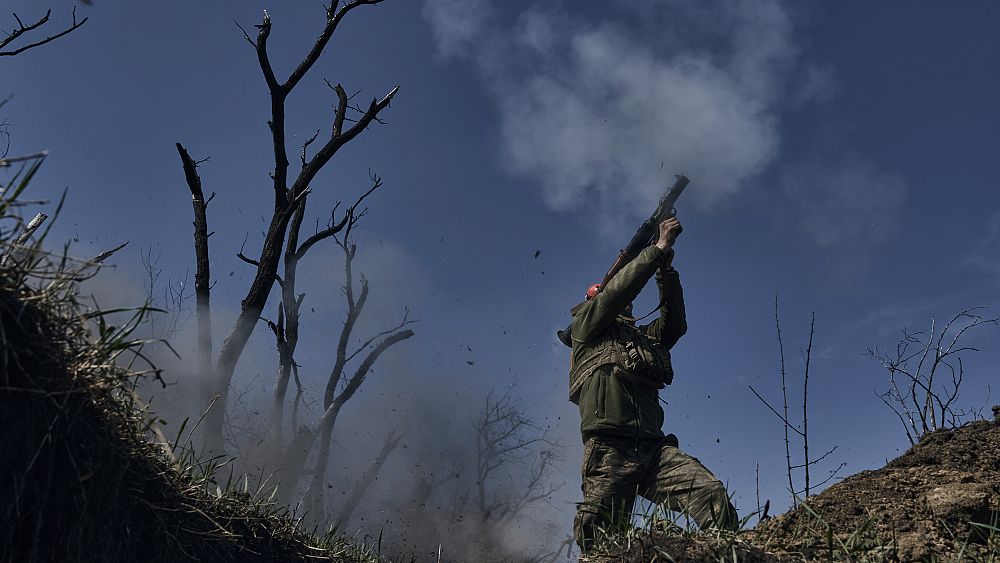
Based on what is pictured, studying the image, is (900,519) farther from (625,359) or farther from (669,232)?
(669,232)

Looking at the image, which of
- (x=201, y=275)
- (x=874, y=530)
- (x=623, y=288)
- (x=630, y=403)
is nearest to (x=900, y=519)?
(x=874, y=530)

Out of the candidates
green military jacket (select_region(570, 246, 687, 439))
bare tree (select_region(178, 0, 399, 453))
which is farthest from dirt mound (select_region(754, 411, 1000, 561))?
bare tree (select_region(178, 0, 399, 453))

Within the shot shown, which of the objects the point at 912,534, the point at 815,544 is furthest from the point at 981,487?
the point at 815,544

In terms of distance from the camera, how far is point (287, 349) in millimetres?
12273

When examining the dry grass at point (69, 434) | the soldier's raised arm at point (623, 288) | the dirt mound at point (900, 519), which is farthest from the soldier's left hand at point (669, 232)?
the dry grass at point (69, 434)

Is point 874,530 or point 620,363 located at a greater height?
point 620,363

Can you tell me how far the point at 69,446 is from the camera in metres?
2.24

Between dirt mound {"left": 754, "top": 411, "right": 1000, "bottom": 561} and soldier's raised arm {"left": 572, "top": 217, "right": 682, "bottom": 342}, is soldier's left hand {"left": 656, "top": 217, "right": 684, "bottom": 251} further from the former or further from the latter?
dirt mound {"left": 754, "top": 411, "right": 1000, "bottom": 561}

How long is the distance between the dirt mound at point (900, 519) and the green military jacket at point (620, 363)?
128 cm

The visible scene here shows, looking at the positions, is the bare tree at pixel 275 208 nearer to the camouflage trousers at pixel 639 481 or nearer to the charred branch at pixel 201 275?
the charred branch at pixel 201 275

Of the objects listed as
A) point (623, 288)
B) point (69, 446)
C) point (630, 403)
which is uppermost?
point (623, 288)

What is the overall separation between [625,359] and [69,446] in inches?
122

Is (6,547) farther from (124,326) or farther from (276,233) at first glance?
(276,233)

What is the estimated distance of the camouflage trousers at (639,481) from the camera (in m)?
3.92
